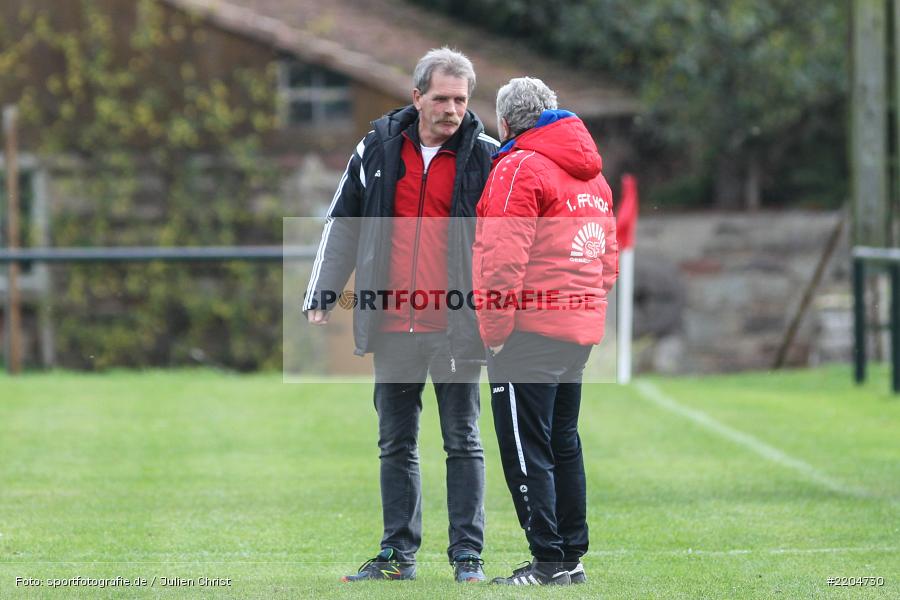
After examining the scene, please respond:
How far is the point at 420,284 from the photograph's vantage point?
17.8 ft

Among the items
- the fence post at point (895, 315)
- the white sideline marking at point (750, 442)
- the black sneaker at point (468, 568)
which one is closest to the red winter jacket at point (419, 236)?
the black sneaker at point (468, 568)

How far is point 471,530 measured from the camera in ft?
17.8

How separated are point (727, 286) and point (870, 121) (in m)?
7.46

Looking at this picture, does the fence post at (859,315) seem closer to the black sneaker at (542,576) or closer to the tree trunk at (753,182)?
the black sneaker at (542,576)

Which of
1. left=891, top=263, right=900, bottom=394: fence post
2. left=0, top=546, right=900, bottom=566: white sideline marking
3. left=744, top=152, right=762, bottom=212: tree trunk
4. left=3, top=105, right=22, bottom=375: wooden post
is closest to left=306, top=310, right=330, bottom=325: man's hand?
left=0, top=546, right=900, bottom=566: white sideline marking

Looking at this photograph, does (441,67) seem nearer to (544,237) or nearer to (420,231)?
(420,231)

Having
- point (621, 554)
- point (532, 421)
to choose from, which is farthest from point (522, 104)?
point (621, 554)

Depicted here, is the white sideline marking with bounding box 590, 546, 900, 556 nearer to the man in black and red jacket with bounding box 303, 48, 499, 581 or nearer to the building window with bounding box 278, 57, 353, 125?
the man in black and red jacket with bounding box 303, 48, 499, 581

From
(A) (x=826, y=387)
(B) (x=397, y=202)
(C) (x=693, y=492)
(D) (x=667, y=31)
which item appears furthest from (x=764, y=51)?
(B) (x=397, y=202)

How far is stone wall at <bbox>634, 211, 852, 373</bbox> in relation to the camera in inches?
746

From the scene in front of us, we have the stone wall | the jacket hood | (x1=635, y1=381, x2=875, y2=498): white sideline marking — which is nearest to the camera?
the jacket hood

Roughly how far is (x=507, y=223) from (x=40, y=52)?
13.7 meters

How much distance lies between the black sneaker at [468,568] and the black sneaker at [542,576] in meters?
0.13

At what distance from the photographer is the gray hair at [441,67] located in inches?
210
